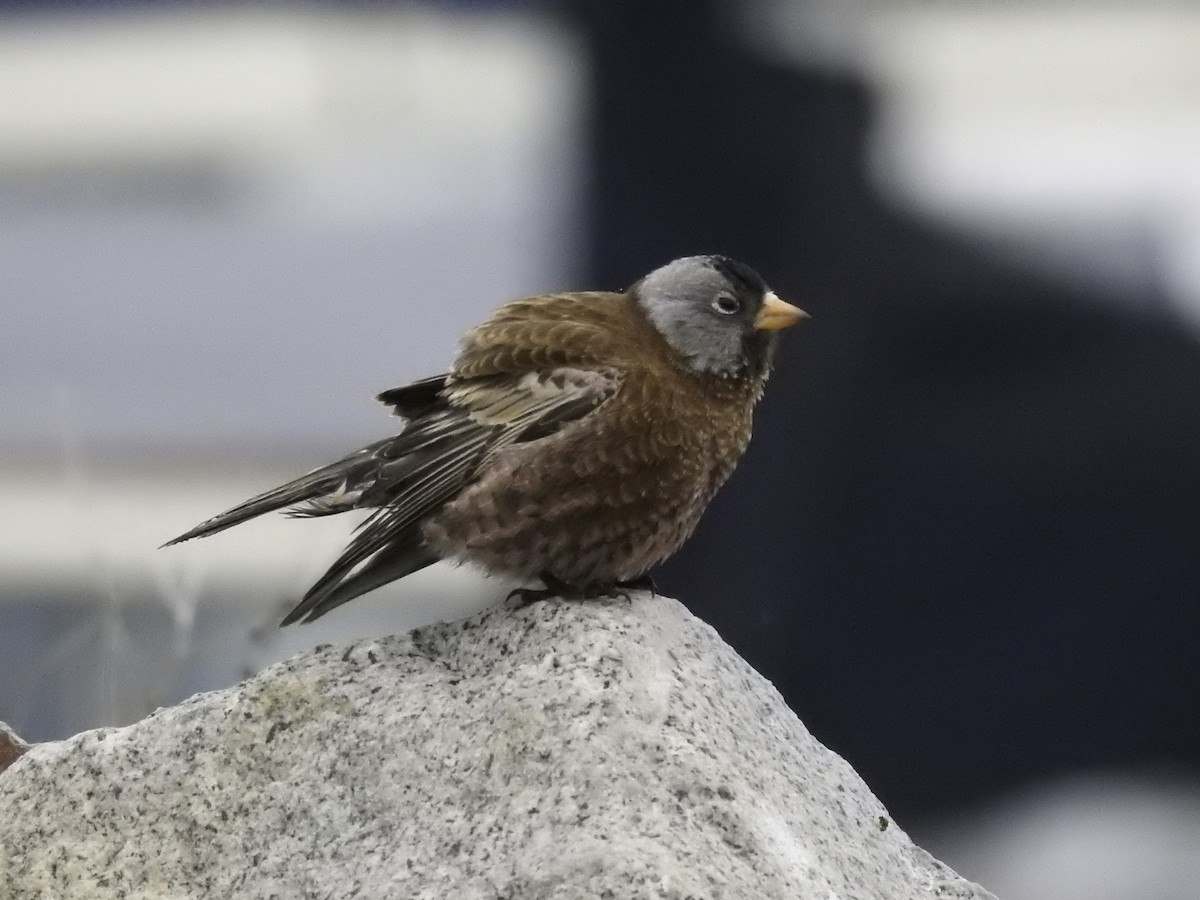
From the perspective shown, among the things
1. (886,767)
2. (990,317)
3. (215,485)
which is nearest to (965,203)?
(990,317)

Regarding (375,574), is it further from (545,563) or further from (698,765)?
(698,765)

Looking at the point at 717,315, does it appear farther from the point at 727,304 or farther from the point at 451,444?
the point at 451,444

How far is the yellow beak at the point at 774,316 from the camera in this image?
207 cm

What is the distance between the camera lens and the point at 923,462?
9.93 ft

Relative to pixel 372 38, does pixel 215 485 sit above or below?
below

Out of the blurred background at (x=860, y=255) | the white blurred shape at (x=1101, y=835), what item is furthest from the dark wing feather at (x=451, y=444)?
the white blurred shape at (x=1101, y=835)

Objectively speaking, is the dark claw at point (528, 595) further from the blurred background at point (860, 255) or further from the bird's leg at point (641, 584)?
the blurred background at point (860, 255)

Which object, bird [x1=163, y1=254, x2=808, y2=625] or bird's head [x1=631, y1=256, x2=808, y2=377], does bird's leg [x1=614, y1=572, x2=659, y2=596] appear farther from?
bird's head [x1=631, y1=256, x2=808, y2=377]

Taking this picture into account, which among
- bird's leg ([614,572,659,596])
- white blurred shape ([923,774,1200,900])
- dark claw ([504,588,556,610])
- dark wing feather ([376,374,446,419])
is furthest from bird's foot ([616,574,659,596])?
white blurred shape ([923,774,1200,900])

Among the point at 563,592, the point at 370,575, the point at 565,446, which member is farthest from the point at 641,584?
the point at 370,575

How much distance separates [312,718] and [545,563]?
0.36 meters

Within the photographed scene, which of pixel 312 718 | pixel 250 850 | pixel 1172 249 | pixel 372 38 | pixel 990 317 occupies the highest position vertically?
pixel 372 38

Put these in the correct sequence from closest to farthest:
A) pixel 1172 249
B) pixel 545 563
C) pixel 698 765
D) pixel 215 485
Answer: pixel 698 765 → pixel 545 563 → pixel 215 485 → pixel 1172 249

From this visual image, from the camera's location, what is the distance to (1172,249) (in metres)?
3.01
